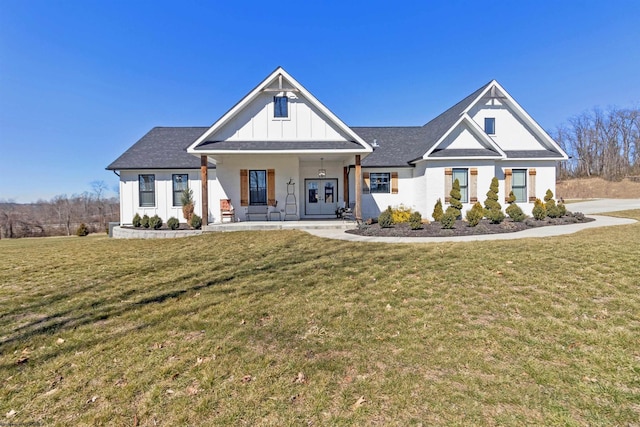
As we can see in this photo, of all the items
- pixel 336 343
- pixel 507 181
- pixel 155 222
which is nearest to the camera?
pixel 336 343

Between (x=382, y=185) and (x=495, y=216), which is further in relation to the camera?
(x=382, y=185)

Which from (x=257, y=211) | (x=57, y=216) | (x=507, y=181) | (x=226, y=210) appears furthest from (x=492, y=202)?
(x=57, y=216)

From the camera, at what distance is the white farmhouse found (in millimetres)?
13391

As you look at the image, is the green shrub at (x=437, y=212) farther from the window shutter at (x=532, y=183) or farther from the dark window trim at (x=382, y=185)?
the window shutter at (x=532, y=183)

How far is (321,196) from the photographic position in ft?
54.7

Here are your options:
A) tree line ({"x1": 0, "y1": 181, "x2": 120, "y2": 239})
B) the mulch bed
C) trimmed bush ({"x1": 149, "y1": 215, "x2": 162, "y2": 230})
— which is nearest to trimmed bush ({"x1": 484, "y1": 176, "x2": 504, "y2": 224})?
the mulch bed

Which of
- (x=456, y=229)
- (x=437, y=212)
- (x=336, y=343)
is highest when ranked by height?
(x=437, y=212)

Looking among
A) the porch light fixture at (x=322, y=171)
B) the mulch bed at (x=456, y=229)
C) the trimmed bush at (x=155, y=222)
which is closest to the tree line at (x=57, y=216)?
the trimmed bush at (x=155, y=222)

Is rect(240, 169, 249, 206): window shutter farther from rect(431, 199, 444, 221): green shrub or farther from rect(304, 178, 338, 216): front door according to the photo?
rect(431, 199, 444, 221): green shrub

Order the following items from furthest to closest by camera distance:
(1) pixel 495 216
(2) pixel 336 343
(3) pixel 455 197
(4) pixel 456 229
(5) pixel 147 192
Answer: (5) pixel 147 192
(3) pixel 455 197
(1) pixel 495 216
(4) pixel 456 229
(2) pixel 336 343

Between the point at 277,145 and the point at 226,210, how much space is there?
4038 millimetres

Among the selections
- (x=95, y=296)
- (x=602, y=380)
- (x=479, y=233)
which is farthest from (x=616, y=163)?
(x=95, y=296)

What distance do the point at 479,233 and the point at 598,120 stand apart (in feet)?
172

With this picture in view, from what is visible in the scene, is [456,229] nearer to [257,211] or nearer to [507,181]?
[507,181]
